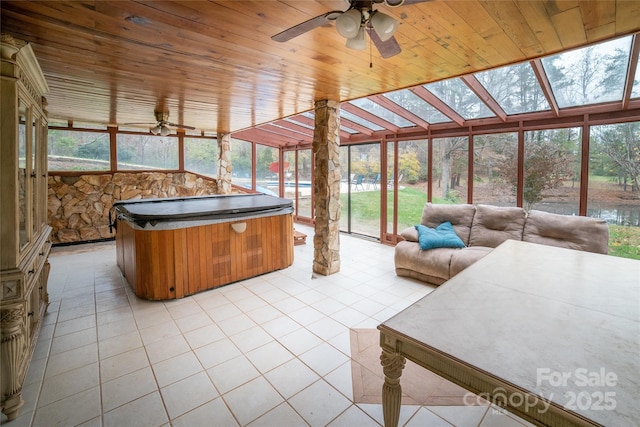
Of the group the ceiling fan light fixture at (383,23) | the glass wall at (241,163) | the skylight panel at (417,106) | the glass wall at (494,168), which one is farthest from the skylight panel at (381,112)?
the glass wall at (241,163)

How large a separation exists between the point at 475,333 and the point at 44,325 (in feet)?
12.0

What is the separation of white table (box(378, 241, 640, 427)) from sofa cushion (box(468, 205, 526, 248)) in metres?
2.02

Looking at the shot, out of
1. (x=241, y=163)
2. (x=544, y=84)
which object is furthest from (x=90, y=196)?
(x=544, y=84)

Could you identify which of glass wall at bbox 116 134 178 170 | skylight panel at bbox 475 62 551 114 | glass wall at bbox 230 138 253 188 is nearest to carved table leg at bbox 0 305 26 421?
skylight panel at bbox 475 62 551 114

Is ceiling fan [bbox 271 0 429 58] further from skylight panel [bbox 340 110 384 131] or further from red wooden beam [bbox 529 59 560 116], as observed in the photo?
skylight panel [bbox 340 110 384 131]

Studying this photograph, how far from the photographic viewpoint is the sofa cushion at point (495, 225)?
393 cm

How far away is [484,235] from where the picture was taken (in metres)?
4.09

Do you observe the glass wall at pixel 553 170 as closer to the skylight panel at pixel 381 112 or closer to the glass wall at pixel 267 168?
the skylight panel at pixel 381 112

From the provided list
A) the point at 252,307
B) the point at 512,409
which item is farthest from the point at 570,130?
the point at 252,307

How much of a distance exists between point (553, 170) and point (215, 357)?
464cm

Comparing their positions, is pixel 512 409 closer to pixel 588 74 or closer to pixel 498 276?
pixel 498 276

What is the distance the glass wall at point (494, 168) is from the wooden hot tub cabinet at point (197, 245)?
302cm

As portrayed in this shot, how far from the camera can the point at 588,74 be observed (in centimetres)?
315

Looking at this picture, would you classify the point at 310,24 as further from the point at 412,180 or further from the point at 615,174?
the point at 412,180
